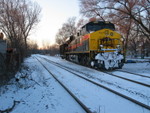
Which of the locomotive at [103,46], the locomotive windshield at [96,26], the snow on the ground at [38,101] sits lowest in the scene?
the snow on the ground at [38,101]

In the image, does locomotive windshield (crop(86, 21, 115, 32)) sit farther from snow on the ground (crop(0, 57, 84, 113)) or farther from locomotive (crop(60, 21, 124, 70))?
snow on the ground (crop(0, 57, 84, 113))

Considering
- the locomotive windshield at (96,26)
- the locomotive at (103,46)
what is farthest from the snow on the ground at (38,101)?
the locomotive windshield at (96,26)

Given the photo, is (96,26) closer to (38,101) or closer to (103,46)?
(103,46)

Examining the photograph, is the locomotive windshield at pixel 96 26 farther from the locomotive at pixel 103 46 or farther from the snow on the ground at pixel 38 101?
the snow on the ground at pixel 38 101

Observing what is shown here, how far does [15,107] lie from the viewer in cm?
454

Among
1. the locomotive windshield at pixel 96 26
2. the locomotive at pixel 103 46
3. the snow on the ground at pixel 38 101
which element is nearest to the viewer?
the snow on the ground at pixel 38 101

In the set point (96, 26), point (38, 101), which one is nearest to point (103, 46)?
point (96, 26)

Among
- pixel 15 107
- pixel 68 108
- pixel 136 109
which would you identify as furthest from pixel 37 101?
pixel 136 109

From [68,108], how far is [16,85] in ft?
12.5

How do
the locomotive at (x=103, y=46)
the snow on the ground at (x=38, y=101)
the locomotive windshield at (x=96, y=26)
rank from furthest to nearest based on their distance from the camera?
1. the locomotive windshield at (x=96, y=26)
2. the locomotive at (x=103, y=46)
3. the snow on the ground at (x=38, y=101)

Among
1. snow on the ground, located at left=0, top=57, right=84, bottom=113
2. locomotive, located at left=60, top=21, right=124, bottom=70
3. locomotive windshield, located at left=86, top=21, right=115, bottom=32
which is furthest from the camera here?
locomotive windshield, located at left=86, top=21, right=115, bottom=32

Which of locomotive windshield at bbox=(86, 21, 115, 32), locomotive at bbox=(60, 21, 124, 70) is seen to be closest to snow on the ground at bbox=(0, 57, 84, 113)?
locomotive at bbox=(60, 21, 124, 70)

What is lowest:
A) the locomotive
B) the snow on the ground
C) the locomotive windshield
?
the snow on the ground

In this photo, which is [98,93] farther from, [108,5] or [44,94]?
[108,5]
